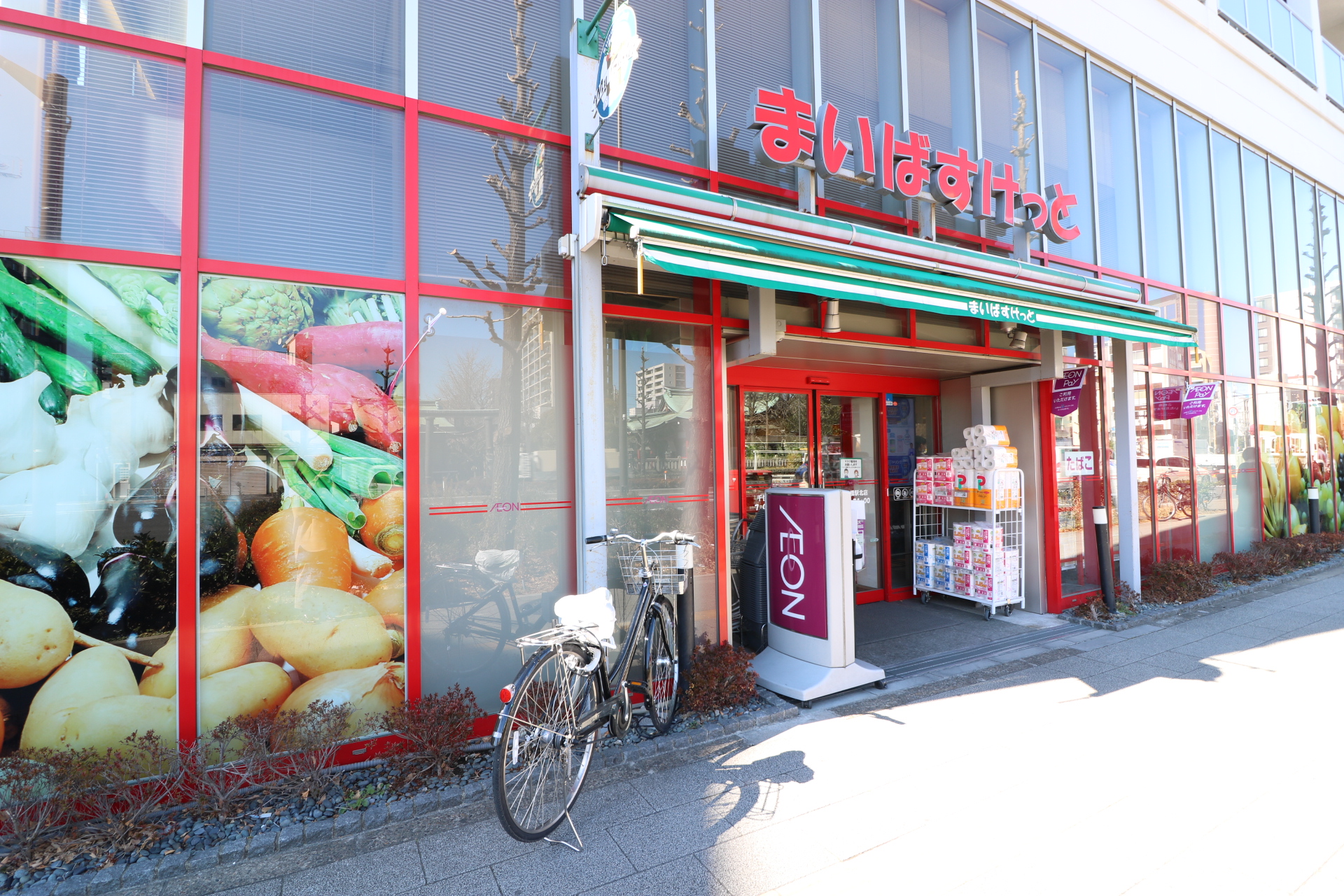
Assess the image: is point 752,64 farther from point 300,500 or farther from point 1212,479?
point 1212,479

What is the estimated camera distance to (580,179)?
13.7 ft

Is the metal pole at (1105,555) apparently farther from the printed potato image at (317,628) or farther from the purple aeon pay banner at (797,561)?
the printed potato image at (317,628)

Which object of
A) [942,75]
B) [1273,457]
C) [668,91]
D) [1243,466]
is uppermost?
[942,75]

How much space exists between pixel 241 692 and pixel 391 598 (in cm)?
85

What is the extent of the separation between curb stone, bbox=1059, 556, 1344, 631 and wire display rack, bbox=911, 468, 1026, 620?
0.68 m

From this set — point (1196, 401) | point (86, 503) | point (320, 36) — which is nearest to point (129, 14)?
point (320, 36)

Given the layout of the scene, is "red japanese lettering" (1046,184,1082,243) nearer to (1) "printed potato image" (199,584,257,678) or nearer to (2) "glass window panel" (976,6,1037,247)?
(2) "glass window panel" (976,6,1037,247)

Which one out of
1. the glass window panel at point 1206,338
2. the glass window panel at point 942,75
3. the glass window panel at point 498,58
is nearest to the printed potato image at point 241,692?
the glass window panel at point 498,58

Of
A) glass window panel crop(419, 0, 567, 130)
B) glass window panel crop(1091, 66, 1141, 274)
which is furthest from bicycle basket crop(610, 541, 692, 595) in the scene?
glass window panel crop(1091, 66, 1141, 274)

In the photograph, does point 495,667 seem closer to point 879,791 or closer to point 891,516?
point 879,791

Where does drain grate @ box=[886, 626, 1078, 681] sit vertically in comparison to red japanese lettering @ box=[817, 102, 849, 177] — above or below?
below

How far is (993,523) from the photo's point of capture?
6.63 meters

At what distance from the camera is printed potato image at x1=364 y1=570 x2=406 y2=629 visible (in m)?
3.72

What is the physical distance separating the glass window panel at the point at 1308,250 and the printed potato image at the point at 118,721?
16291mm
